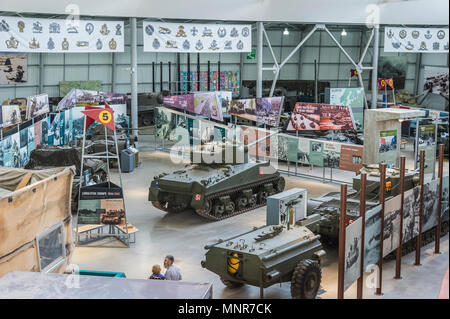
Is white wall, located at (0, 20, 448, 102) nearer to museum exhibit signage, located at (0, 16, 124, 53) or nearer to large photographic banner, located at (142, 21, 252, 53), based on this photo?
museum exhibit signage, located at (0, 16, 124, 53)

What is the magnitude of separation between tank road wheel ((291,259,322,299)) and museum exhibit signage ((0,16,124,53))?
16.8m

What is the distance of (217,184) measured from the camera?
17594 millimetres

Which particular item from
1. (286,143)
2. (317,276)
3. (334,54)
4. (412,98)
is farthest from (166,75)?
(317,276)

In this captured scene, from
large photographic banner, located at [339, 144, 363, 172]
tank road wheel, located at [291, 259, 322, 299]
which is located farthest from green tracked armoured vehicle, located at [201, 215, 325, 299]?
large photographic banner, located at [339, 144, 363, 172]

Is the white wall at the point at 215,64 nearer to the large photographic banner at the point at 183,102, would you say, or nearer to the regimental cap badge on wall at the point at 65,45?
the regimental cap badge on wall at the point at 65,45

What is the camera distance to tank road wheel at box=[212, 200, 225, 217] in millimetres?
17625

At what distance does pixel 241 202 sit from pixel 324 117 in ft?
23.8

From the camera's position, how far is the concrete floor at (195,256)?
40.6ft

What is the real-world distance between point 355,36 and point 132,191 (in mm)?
28057

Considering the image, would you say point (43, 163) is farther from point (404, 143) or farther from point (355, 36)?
point (355, 36)

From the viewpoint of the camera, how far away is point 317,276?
38.9ft

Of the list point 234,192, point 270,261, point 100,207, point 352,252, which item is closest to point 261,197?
point 234,192

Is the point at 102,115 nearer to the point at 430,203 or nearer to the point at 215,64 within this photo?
the point at 430,203

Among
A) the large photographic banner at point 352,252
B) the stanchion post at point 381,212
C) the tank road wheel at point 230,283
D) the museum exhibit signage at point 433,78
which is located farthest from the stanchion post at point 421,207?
the museum exhibit signage at point 433,78
